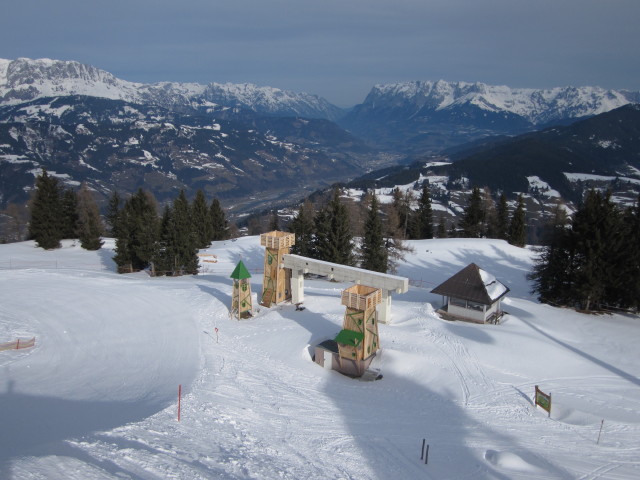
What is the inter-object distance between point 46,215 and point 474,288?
48244 mm

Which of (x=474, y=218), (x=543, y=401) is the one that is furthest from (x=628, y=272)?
(x=474, y=218)

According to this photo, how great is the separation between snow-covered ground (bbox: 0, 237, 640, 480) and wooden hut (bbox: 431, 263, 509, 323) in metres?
1.68

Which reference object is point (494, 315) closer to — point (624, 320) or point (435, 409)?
point (624, 320)

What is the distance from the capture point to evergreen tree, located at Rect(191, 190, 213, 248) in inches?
2232

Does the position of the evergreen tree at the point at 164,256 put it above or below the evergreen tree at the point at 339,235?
below

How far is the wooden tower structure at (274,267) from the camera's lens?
29688 mm

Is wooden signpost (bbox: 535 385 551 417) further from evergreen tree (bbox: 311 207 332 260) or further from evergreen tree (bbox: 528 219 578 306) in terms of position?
evergreen tree (bbox: 311 207 332 260)

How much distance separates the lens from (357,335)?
2152 centimetres

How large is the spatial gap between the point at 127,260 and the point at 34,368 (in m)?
23.6

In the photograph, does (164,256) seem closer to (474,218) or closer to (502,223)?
(474,218)

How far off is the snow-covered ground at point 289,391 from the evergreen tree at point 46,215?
61.5ft

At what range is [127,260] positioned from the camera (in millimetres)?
42500

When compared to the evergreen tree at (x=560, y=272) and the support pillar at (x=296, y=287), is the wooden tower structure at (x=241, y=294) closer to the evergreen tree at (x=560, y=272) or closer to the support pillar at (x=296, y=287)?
the support pillar at (x=296, y=287)

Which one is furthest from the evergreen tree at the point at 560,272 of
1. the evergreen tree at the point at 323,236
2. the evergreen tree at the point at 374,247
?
the evergreen tree at the point at 323,236
